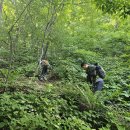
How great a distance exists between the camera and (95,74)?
31.8 feet

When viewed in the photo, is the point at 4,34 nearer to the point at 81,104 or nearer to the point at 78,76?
the point at 78,76

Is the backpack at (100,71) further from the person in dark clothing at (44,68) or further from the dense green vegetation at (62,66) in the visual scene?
the person in dark clothing at (44,68)

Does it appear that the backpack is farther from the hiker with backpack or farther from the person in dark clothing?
the person in dark clothing

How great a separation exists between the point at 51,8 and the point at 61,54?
2905 millimetres

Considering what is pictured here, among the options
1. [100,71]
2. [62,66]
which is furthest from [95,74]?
[62,66]

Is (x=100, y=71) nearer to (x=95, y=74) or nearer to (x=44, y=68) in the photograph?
(x=95, y=74)

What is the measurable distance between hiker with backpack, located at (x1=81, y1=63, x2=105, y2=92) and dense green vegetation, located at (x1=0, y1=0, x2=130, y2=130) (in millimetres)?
334

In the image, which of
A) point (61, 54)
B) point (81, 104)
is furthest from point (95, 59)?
point (81, 104)

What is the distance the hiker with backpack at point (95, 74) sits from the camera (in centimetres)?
928

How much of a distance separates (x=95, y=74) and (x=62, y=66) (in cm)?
275

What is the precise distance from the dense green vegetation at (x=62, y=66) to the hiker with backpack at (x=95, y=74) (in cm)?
33

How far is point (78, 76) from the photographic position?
1156 centimetres

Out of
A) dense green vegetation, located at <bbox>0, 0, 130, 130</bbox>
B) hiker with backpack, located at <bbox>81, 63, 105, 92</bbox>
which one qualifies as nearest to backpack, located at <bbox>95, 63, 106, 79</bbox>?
hiker with backpack, located at <bbox>81, 63, 105, 92</bbox>

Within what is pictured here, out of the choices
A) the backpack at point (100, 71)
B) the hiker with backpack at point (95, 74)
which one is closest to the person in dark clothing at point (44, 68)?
the hiker with backpack at point (95, 74)
